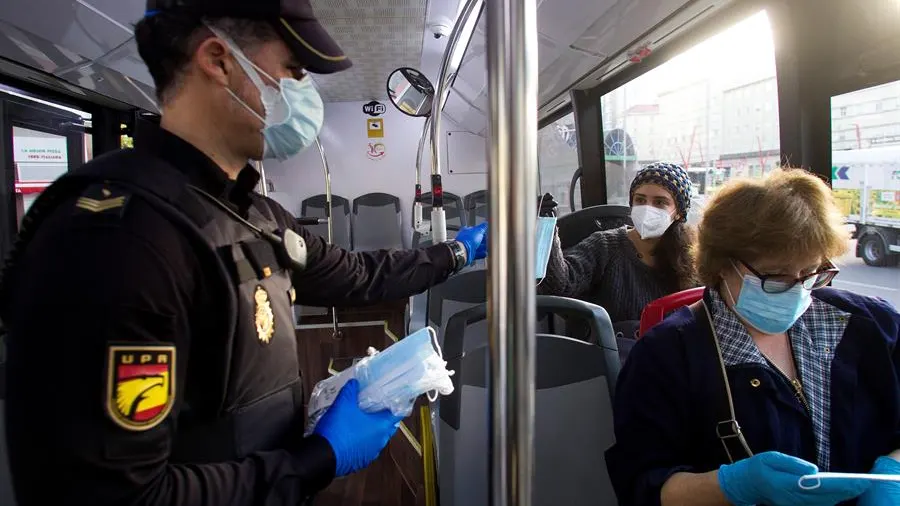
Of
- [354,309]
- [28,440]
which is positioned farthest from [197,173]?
[354,309]

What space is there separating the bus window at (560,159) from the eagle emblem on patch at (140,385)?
13.5 ft

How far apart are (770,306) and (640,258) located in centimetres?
129

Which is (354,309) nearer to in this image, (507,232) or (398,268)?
(398,268)

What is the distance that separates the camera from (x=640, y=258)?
8.35ft

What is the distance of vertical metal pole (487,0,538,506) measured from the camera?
0.56m

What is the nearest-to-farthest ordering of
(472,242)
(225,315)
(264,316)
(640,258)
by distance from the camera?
(225,315)
(264,316)
(472,242)
(640,258)

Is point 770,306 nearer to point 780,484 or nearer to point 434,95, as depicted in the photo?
point 780,484

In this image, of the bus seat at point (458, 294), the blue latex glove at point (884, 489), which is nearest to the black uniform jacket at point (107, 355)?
the blue latex glove at point (884, 489)

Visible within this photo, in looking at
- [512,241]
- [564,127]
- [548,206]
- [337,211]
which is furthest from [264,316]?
[337,211]

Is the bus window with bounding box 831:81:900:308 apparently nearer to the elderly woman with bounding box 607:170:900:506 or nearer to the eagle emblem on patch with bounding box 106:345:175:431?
the elderly woman with bounding box 607:170:900:506

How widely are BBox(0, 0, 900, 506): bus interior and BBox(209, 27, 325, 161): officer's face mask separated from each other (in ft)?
0.66

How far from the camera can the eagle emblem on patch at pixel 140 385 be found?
68 centimetres

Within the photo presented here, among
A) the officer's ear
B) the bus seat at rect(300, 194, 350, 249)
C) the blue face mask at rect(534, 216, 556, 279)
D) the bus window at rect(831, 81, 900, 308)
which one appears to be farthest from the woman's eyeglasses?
the bus seat at rect(300, 194, 350, 249)

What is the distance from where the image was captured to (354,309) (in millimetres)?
3795
